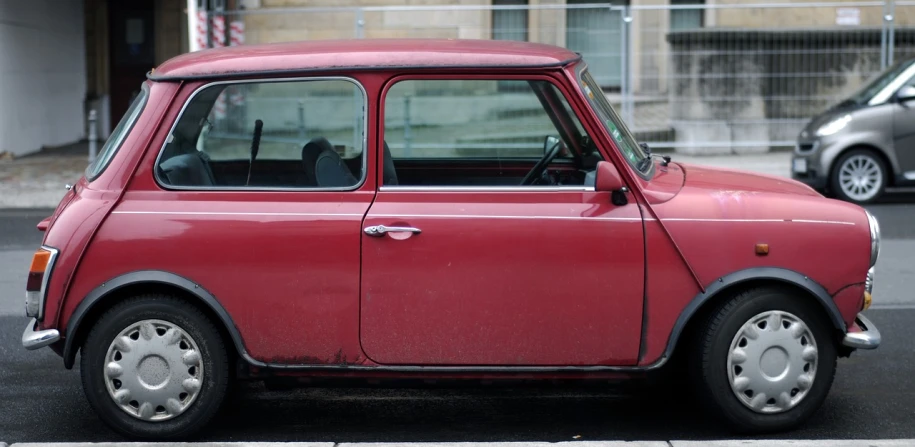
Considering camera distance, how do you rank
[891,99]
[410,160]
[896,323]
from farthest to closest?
[891,99] → [896,323] → [410,160]

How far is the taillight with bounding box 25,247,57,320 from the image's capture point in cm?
503

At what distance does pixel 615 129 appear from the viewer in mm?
5281

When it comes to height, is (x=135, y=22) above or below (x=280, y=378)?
above

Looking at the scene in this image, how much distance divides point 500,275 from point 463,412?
1.01m

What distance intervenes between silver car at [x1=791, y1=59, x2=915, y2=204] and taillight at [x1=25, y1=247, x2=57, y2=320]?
1014 cm

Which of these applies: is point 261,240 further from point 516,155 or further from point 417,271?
point 516,155

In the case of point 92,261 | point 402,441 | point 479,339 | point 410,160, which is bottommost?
point 402,441

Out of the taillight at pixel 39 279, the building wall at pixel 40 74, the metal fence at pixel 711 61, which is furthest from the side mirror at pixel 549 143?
the building wall at pixel 40 74

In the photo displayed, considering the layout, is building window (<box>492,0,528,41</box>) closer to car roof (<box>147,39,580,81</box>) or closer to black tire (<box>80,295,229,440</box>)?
car roof (<box>147,39,580,81</box>)

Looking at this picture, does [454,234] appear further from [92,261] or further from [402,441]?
[92,261]

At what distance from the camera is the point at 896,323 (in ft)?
25.1

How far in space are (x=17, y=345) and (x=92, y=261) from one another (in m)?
2.44

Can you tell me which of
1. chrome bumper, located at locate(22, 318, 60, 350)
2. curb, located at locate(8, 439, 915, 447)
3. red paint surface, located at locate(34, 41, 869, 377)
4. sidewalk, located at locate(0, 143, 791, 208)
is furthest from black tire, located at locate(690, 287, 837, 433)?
sidewalk, located at locate(0, 143, 791, 208)

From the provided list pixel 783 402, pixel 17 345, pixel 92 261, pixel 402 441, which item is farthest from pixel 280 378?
pixel 17 345
